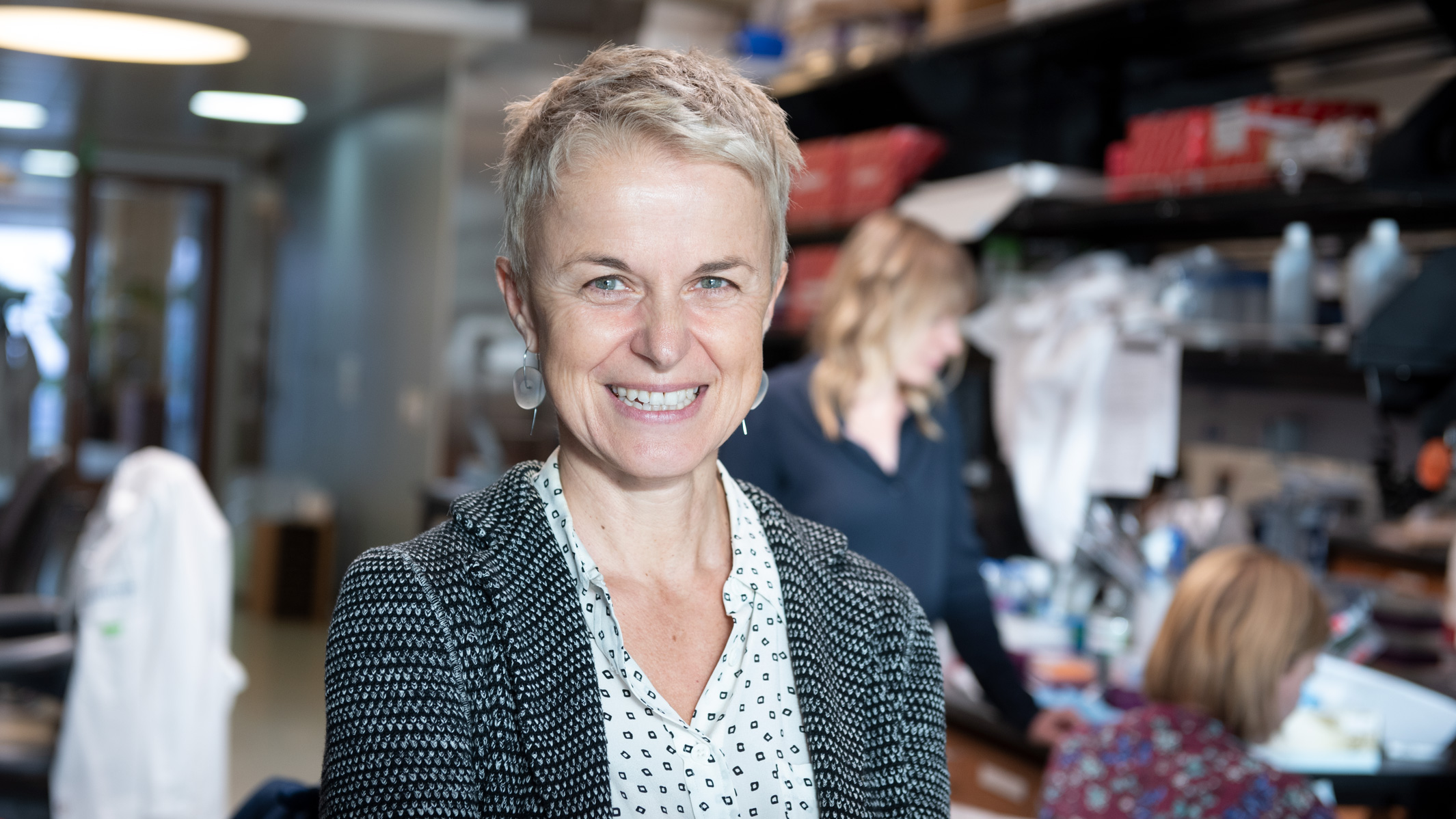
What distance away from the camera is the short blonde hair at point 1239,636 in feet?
7.00

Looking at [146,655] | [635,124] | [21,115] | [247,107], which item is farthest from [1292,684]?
[21,115]

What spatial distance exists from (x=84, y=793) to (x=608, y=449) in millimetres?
2549

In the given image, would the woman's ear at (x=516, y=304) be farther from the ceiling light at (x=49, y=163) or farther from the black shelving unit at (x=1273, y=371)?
the ceiling light at (x=49, y=163)

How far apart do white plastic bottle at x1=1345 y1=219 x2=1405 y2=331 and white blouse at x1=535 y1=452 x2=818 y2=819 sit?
1.87 m

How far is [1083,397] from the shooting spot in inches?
126

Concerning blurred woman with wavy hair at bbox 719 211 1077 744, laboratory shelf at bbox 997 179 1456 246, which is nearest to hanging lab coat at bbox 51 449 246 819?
blurred woman with wavy hair at bbox 719 211 1077 744

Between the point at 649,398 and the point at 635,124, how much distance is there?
232mm

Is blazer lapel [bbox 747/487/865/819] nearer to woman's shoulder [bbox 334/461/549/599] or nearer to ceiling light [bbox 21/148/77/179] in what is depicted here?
woman's shoulder [bbox 334/461/549/599]

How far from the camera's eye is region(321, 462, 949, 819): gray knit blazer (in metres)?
0.99

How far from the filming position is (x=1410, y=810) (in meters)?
2.29

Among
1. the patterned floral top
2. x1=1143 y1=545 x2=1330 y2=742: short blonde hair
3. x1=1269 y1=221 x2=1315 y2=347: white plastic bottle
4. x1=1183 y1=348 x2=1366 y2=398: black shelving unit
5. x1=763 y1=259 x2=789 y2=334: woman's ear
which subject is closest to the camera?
x1=763 y1=259 x2=789 y2=334: woman's ear

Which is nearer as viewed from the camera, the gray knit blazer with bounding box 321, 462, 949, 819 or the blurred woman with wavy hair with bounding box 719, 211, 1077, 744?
the gray knit blazer with bounding box 321, 462, 949, 819

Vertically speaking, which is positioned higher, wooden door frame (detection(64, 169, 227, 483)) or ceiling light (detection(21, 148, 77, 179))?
ceiling light (detection(21, 148, 77, 179))

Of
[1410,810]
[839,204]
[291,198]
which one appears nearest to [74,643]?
[839,204]
